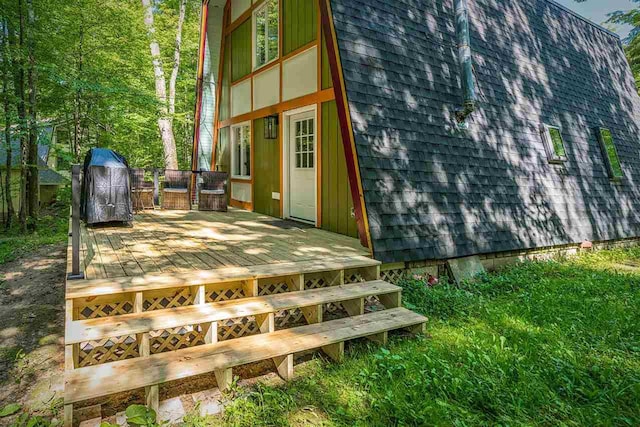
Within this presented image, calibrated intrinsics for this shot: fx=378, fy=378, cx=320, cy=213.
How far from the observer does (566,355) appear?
2.65 meters

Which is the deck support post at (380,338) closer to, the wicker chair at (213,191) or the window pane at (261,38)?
the wicker chair at (213,191)

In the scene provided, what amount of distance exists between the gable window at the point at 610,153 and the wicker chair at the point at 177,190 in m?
8.16

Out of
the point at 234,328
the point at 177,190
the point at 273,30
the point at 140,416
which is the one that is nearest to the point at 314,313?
the point at 234,328

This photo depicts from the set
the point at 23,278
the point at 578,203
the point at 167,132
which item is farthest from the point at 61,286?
the point at 167,132

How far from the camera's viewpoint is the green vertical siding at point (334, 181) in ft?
17.1

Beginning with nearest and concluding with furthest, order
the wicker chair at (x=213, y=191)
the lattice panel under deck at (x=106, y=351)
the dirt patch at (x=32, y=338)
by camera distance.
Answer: the dirt patch at (x=32, y=338) < the lattice panel under deck at (x=106, y=351) < the wicker chair at (x=213, y=191)

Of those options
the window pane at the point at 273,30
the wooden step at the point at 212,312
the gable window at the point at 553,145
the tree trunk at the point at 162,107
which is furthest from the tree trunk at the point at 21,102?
the gable window at the point at 553,145

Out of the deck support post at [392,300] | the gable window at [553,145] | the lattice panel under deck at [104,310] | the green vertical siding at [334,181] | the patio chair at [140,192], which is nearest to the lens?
the lattice panel under deck at [104,310]

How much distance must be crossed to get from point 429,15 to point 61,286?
613 cm

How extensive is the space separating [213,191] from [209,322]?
5.57 meters

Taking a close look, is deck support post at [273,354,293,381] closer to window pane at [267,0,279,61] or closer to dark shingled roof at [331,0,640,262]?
dark shingled roof at [331,0,640,262]

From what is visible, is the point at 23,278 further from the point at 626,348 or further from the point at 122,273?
the point at 626,348

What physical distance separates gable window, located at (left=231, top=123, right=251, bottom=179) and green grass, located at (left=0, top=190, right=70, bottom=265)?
4.13 meters

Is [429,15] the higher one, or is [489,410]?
[429,15]
